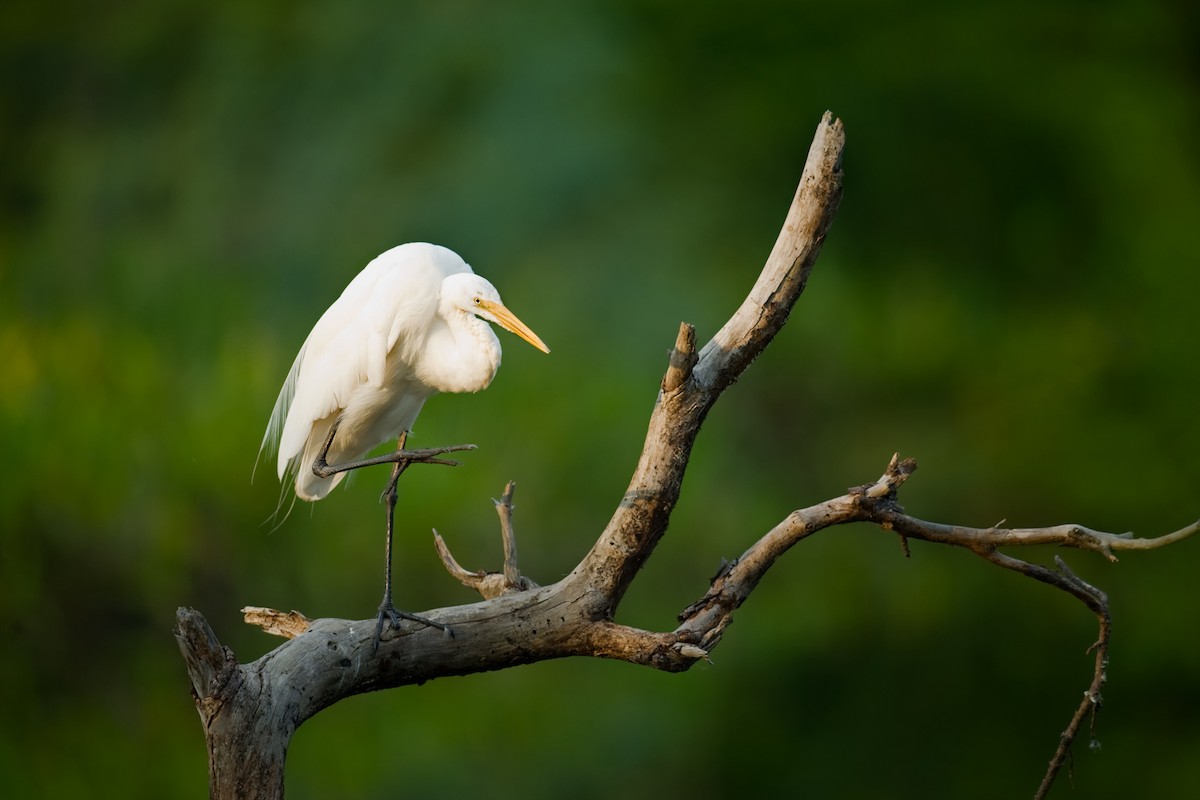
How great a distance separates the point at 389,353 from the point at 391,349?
13 millimetres

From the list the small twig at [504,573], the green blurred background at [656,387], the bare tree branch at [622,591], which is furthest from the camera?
the green blurred background at [656,387]

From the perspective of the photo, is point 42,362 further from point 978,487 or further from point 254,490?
point 978,487

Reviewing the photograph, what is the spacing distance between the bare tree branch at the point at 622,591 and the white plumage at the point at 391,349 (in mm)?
437

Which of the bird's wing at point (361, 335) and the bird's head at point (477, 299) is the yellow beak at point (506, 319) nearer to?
the bird's head at point (477, 299)

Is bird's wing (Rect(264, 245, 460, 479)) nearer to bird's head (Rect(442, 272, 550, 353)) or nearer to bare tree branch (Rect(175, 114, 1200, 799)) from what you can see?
bird's head (Rect(442, 272, 550, 353))

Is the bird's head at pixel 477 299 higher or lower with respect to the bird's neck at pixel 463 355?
higher

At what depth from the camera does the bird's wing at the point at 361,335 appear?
200cm

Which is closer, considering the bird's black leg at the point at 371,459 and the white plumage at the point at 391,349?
the bird's black leg at the point at 371,459

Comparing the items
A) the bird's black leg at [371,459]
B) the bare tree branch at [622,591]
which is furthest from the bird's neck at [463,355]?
the bare tree branch at [622,591]

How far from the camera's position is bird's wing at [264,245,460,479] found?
2.00 metres

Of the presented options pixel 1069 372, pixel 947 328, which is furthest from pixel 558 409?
pixel 1069 372

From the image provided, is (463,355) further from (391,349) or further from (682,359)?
(682,359)

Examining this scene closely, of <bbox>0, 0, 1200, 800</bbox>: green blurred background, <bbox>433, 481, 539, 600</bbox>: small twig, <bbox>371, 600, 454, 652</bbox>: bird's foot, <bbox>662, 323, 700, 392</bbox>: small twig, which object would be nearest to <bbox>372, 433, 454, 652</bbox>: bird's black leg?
<bbox>371, 600, 454, 652</bbox>: bird's foot

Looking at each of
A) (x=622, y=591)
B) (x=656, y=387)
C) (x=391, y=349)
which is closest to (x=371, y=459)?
(x=391, y=349)
